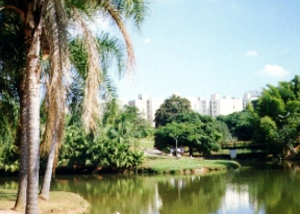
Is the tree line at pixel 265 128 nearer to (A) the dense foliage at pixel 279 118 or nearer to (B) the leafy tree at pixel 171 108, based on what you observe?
(A) the dense foliage at pixel 279 118

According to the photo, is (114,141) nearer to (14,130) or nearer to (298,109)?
(14,130)

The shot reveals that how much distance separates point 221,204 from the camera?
14391 mm

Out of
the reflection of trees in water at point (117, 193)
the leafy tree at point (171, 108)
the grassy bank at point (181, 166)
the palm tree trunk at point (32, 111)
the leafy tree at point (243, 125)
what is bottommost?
the reflection of trees in water at point (117, 193)

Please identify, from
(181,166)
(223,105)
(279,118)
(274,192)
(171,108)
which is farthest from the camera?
(223,105)

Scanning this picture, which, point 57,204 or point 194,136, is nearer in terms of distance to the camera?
point 57,204

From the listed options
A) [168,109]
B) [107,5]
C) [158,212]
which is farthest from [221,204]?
[168,109]

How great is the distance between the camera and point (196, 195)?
56.0 feet

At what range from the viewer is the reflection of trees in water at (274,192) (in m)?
13.1

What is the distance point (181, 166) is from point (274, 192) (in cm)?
1171

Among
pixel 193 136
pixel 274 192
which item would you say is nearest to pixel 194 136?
pixel 193 136

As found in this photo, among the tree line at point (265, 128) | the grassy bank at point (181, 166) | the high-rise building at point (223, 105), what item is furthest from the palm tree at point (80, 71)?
the high-rise building at point (223, 105)

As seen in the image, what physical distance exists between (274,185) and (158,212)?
28.3ft

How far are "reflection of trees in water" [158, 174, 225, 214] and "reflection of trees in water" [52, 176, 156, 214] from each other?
63 centimetres

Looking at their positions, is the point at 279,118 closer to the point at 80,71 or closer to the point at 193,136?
the point at 193,136
